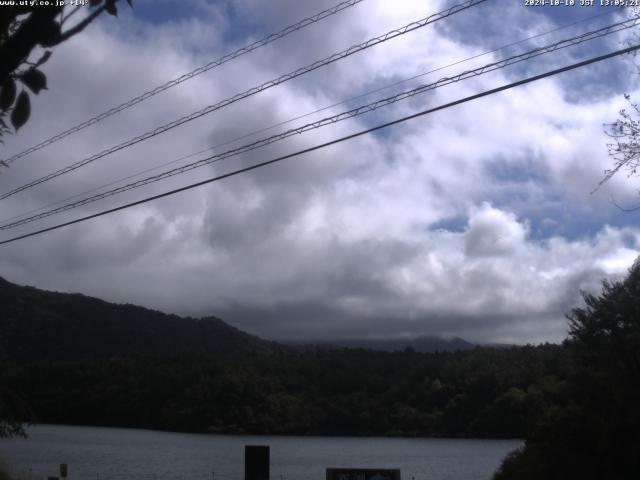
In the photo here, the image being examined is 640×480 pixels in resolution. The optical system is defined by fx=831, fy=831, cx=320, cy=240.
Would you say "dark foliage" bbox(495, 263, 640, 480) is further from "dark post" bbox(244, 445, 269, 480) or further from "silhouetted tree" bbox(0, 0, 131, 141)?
"silhouetted tree" bbox(0, 0, 131, 141)

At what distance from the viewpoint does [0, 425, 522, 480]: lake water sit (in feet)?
177

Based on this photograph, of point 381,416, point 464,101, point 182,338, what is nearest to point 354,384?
point 381,416

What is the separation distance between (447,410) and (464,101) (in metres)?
84.6

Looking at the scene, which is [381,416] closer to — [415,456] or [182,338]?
[415,456]

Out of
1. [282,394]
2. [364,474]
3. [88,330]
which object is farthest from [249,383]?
[364,474]

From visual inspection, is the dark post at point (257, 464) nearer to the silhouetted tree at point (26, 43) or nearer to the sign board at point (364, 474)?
the sign board at point (364, 474)

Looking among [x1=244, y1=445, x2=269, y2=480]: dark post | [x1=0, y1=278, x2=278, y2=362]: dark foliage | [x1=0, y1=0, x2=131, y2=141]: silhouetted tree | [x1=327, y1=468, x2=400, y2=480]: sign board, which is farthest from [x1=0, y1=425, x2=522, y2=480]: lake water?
[x1=0, y1=0, x2=131, y2=141]: silhouetted tree

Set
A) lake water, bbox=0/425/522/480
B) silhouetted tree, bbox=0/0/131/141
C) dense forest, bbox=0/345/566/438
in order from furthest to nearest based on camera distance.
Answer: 1. dense forest, bbox=0/345/566/438
2. lake water, bbox=0/425/522/480
3. silhouetted tree, bbox=0/0/131/141

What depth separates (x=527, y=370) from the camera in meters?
70.6

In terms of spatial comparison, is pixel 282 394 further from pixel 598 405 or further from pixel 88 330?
pixel 598 405

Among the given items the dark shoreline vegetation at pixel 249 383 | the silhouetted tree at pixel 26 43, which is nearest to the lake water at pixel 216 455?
the dark shoreline vegetation at pixel 249 383

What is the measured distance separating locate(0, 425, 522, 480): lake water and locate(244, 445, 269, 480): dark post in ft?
60.8

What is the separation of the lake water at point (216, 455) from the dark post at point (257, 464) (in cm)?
1852

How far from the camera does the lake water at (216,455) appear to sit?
5394 cm
